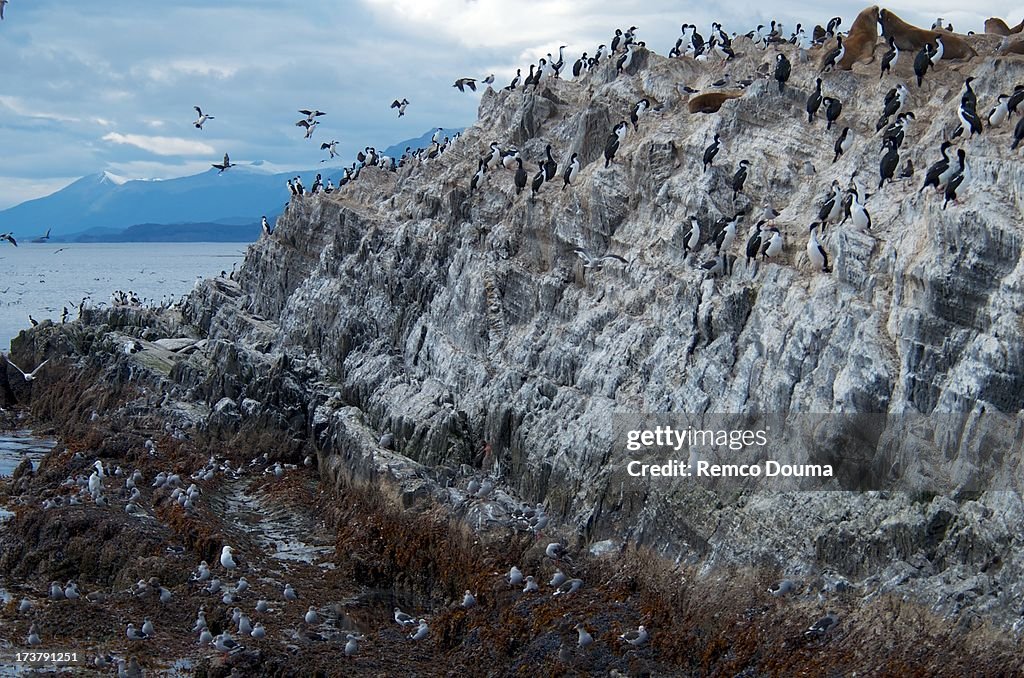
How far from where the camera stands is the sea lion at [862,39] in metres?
29.1

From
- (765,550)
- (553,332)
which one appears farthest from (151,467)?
(765,550)

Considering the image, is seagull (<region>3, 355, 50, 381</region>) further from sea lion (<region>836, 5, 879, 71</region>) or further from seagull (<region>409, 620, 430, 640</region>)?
sea lion (<region>836, 5, 879, 71</region>)

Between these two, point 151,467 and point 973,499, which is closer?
point 973,499

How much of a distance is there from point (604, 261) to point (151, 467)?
14.5 metres

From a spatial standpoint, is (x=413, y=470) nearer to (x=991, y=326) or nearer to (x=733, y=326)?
(x=733, y=326)

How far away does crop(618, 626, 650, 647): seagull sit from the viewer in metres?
18.5

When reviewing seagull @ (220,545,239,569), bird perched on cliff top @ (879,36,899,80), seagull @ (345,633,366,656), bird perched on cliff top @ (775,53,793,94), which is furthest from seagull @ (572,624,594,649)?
bird perched on cliff top @ (879,36,899,80)

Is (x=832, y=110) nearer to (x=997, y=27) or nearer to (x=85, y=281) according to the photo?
(x=997, y=27)

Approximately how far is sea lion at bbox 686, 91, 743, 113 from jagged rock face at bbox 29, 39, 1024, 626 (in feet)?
1.50

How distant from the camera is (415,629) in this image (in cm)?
Answer: 2128

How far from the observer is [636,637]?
18578mm

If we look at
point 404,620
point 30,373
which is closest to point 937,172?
point 404,620

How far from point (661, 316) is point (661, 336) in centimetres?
73

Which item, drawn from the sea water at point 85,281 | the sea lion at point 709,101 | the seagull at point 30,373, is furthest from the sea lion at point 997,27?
the sea water at point 85,281
